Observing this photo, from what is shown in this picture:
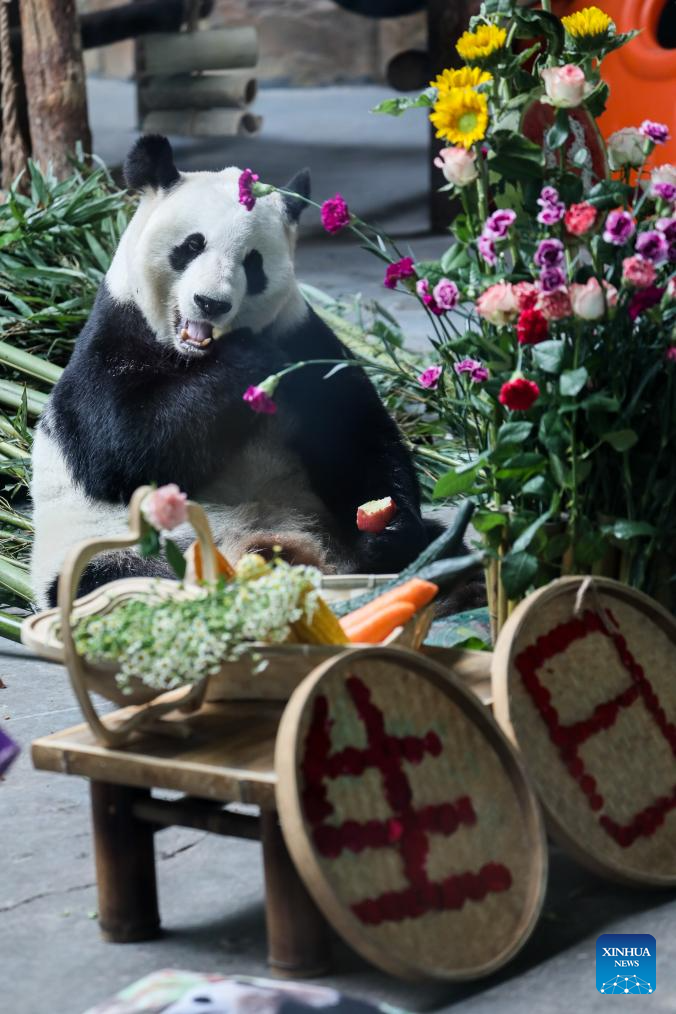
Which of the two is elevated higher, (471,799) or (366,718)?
(366,718)

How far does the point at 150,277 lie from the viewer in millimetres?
3350

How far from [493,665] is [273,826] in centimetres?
43

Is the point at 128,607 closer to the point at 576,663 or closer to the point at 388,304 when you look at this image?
the point at 576,663

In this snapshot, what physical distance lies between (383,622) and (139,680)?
1.28 ft

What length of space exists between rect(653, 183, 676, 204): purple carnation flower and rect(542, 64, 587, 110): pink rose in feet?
0.63

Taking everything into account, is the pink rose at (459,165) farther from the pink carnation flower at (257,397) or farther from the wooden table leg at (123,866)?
the wooden table leg at (123,866)

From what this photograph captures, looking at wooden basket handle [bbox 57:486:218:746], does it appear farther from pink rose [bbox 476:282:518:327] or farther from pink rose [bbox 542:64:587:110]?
pink rose [bbox 542:64:587:110]

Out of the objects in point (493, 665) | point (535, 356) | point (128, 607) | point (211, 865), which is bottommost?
point (211, 865)

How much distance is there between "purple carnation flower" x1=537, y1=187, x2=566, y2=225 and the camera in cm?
246

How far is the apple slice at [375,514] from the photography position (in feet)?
11.2

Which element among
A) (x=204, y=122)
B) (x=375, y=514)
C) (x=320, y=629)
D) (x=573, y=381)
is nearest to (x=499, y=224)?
Result: (x=573, y=381)

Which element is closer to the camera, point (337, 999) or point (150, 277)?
point (337, 999)

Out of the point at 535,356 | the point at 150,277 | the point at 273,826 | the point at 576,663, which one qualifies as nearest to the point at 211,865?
the point at 273,826

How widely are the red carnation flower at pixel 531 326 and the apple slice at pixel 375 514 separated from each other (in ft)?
3.44
